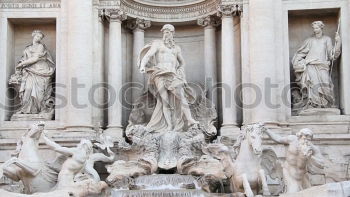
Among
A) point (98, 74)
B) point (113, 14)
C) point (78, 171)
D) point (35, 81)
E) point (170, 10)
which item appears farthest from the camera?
point (170, 10)

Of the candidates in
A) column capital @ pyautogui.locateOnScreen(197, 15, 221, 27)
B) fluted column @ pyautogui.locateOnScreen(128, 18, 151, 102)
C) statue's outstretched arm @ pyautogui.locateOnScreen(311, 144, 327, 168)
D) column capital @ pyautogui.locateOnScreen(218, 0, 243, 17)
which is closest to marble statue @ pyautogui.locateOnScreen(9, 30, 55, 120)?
fluted column @ pyautogui.locateOnScreen(128, 18, 151, 102)

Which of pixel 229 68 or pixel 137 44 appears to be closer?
pixel 229 68

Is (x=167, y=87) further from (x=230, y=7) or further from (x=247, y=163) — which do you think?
(x=247, y=163)

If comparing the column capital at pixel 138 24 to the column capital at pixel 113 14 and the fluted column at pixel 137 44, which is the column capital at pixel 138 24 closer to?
the fluted column at pixel 137 44

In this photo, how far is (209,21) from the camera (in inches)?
771

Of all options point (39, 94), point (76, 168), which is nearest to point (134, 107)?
point (39, 94)

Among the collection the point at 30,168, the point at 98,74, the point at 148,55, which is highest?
the point at 148,55

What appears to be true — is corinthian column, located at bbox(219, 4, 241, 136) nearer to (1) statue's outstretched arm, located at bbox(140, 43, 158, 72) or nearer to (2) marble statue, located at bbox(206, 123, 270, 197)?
(1) statue's outstretched arm, located at bbox(140, 43, 158, 72)

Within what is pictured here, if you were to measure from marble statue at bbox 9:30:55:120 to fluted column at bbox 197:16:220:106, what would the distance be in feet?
15.2

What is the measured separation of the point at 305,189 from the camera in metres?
13.5

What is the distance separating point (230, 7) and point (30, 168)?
7465 millimetres

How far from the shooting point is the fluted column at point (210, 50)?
63.4 feet

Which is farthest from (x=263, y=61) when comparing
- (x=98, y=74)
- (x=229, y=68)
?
(x=98, y=74)

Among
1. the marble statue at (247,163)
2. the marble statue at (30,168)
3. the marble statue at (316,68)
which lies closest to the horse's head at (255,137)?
the marble statue at (247,163)
